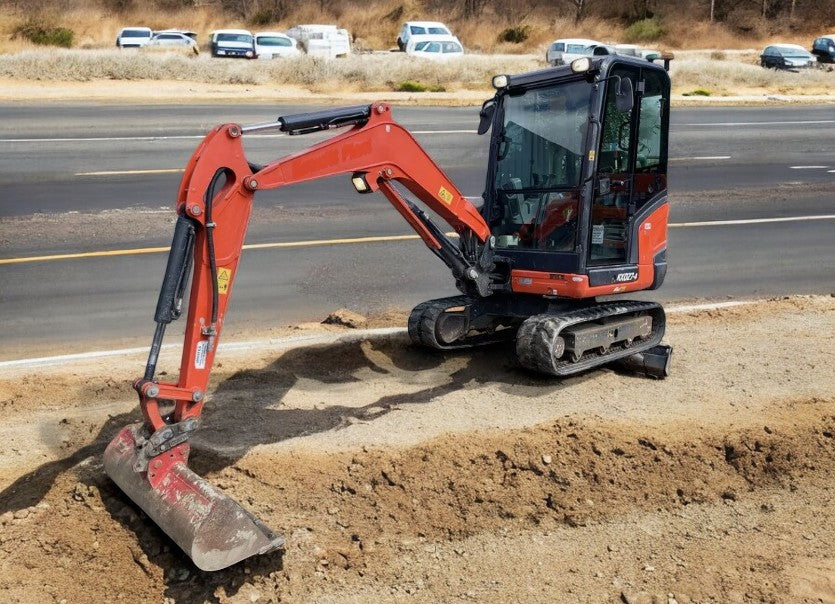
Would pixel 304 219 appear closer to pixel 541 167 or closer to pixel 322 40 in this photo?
pixel 541 167

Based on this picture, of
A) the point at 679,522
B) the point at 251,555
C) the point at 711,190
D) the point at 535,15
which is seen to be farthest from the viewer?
the point at 535,15

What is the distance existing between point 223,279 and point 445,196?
108 inches

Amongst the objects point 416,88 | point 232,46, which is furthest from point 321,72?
point 232,46

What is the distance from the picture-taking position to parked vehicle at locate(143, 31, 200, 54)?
1754 inches

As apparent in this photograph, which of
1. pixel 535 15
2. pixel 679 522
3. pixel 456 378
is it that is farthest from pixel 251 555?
pixel 535 15

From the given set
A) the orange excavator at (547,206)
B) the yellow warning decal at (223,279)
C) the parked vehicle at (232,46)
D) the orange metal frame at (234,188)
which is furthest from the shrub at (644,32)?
the yellow warning decal at (223,279)

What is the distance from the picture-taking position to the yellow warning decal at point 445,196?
8.55m

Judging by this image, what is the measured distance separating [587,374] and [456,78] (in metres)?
27.2

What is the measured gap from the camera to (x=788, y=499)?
757 centimetres

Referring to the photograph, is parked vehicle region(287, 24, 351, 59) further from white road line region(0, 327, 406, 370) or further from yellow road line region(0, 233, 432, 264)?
white road line region(0, 327, 406, 370)

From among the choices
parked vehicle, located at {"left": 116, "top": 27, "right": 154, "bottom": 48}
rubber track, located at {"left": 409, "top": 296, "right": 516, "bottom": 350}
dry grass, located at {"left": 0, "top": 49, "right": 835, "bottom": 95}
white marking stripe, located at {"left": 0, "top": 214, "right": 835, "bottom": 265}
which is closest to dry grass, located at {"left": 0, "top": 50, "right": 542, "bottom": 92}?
dry grass, located at {"left": 0, "top": 49, "right": 835, "bottom": 95}

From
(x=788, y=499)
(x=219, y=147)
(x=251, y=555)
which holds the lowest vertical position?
(x=788, y=499)

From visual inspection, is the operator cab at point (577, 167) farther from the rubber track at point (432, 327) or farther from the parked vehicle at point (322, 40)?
the parked vehicle at point (322, 40)

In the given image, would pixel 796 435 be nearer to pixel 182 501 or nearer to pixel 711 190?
pixel 182 501
